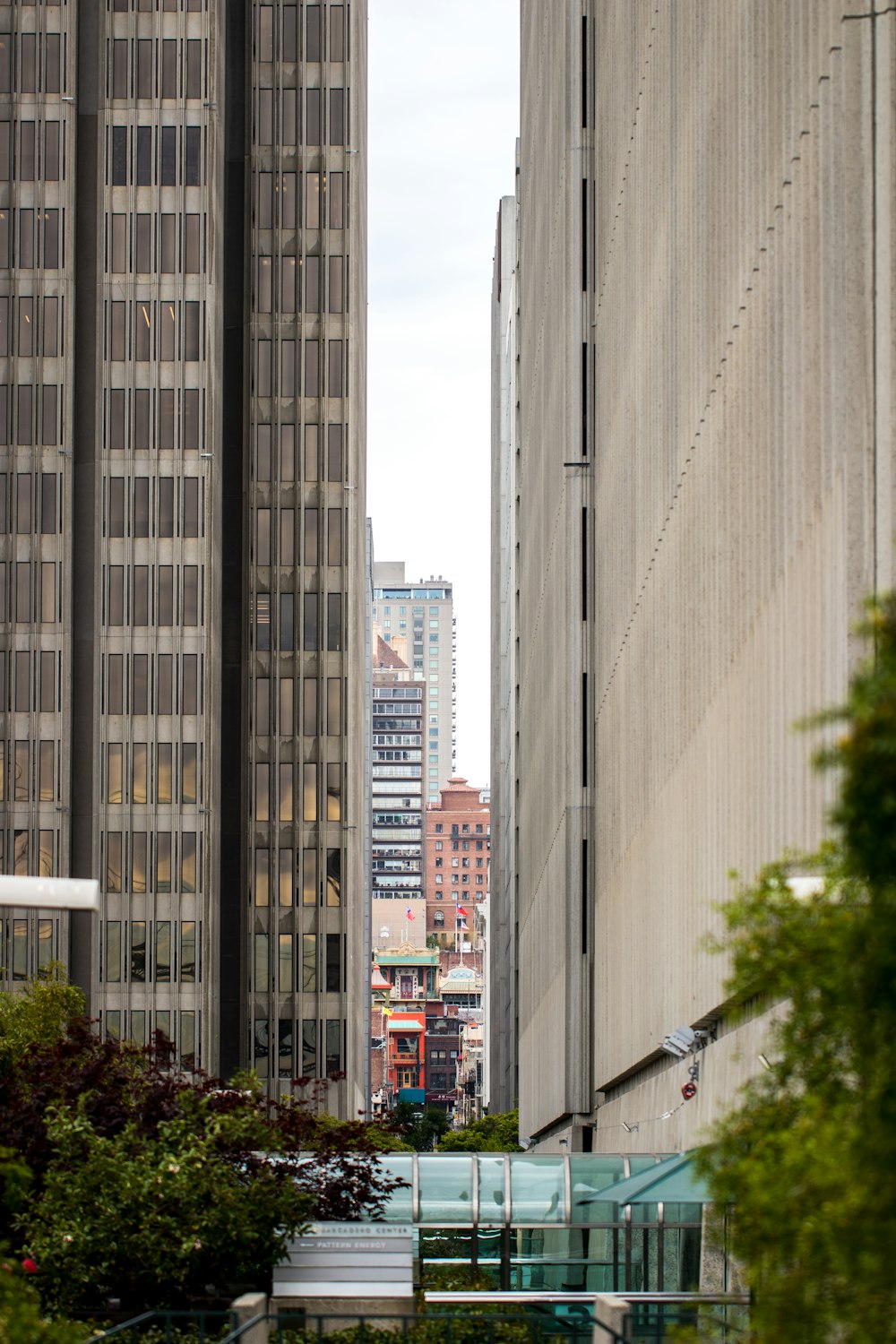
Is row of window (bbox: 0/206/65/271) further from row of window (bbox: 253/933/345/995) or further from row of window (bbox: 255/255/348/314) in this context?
row of window (bbox: 253/933/345/995)

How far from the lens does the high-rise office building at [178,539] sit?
247ft

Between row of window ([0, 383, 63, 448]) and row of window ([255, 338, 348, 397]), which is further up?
row of window ([255, 338, 348, 397])

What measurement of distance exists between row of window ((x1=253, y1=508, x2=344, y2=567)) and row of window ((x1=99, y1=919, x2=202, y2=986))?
1687cm

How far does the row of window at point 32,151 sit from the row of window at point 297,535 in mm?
17096

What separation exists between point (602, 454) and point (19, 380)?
1489 inches

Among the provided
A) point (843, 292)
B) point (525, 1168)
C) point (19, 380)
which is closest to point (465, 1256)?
point (525, 1168)

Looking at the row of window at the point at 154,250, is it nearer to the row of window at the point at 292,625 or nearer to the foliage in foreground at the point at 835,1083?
the row of window at the point at 292,625

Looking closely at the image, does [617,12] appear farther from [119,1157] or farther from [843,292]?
[119,1157]

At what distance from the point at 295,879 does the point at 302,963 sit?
366 cm

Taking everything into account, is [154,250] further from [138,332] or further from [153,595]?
[153,595]

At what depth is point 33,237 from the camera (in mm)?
76812

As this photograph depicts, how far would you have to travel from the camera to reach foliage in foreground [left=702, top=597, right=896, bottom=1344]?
26.2ft

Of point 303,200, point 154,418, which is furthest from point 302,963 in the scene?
point 303,200

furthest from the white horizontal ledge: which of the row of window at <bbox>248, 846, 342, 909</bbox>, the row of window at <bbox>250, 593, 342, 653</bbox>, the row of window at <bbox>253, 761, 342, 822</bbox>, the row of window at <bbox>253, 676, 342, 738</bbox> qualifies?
the row of window at <bbox>250, 593, 342, 653</bbox>
